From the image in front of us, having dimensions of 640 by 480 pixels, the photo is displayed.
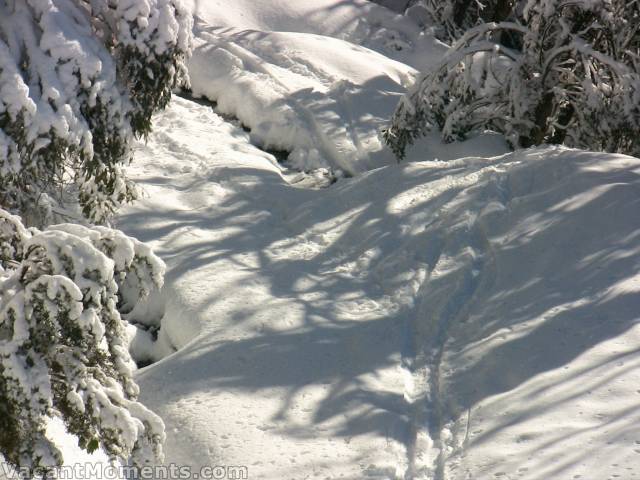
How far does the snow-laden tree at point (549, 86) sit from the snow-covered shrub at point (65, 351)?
7.41 meters

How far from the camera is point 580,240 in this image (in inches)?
306

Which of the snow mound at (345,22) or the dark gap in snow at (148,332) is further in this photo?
the snow mound at (345,22)

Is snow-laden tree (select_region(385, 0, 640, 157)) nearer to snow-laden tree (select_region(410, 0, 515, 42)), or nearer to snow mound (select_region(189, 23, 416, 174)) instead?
snow mound (select_region(189, 23, 416, 174))

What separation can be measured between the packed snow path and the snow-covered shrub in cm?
162

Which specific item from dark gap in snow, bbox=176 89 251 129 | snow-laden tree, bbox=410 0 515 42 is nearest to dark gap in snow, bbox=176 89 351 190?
dark gap in snow, bbox=176 89 251 129

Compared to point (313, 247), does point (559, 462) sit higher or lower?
higher

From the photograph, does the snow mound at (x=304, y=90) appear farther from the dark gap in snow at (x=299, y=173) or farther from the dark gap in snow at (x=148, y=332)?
the dark gap in snow at (x=148, y=332)

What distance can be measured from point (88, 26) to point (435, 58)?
1152 centimetres

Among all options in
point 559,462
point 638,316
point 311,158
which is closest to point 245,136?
point 311,158

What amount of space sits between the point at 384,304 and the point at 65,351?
4037mm

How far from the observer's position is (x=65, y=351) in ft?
12.2

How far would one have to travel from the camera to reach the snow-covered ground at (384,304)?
5.45 m

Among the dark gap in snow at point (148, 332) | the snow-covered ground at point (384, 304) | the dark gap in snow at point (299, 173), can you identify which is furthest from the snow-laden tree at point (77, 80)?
the dark gap in snow at point (299, 173)

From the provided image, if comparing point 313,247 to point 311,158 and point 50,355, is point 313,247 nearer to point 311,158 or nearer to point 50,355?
point 311,158
